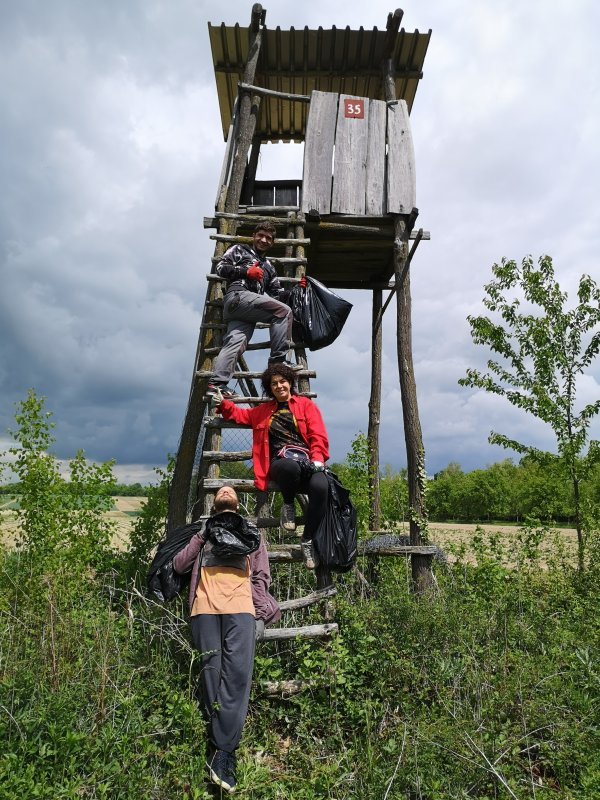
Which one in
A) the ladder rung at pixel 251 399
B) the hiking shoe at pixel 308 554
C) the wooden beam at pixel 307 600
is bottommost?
the wooden beam at pixel 307 600

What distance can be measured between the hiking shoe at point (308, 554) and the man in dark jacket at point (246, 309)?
5.95 ft

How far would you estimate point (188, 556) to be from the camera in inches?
167

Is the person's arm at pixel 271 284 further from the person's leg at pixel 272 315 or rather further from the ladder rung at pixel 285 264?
the person's leg at pixel 272 315

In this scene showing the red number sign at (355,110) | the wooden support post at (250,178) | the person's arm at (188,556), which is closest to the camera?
the person's arm at (188,556)

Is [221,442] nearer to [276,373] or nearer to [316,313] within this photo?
[276,373]

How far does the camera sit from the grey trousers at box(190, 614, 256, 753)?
3.65m

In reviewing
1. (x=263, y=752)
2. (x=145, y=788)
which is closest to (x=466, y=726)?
(x=263, y=752)

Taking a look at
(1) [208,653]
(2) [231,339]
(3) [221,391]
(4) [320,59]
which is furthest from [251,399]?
(4) [320,59]

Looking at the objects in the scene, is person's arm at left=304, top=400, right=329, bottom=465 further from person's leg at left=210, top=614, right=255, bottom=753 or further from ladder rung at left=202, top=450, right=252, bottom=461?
person's leg at left=210, top=614, right=255, bottom=753

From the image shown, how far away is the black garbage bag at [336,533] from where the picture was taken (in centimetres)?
477

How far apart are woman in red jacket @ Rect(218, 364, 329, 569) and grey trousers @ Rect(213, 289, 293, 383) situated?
77cm

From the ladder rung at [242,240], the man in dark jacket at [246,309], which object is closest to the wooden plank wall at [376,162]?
the ladder rung at [242,240]

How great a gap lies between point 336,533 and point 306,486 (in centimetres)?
47

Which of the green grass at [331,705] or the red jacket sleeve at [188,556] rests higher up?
the red jacket sleeve at [188,556]
